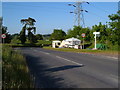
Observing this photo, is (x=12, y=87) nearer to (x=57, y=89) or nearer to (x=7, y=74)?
(x=7, y=74)

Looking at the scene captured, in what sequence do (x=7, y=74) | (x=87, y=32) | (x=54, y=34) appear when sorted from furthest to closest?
(x=54, y=34)
(x=87, y=32)
(x=7, y=74)

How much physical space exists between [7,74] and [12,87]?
1724 mm

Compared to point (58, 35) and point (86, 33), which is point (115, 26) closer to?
point (86, 33)

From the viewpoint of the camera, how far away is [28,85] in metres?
5.51

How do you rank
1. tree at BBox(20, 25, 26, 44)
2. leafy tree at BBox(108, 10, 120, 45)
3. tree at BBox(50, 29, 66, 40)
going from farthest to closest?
tree at BBox(50, 29, 66, 40)
tree at BBox(20, 25, 26, 44)
leafy tree at BBox(108, 10, 120, 45)

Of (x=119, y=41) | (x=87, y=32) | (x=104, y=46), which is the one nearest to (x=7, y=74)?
(x=119, y=41)

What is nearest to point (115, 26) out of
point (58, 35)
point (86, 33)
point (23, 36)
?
point (86, 33)

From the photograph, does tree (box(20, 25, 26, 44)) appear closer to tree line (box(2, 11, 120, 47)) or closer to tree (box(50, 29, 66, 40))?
tree line (box(2, 11, 120, 47))

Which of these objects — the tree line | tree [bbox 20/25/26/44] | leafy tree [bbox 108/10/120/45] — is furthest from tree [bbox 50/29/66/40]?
leafy tree [bbox 108/10/120/45]

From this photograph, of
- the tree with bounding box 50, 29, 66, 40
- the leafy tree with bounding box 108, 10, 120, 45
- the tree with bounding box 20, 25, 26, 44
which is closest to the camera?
the leafy tree with bounding box 108, 10, 120, 45

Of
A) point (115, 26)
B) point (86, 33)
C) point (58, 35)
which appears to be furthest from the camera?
point (58, 35)

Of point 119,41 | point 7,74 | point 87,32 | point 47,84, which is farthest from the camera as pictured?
point 87,32

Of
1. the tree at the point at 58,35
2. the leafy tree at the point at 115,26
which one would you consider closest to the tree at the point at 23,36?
the tree at the point at 58,35

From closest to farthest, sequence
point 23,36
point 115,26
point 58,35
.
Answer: point 115,26 → point 23,36 → point 58,35
